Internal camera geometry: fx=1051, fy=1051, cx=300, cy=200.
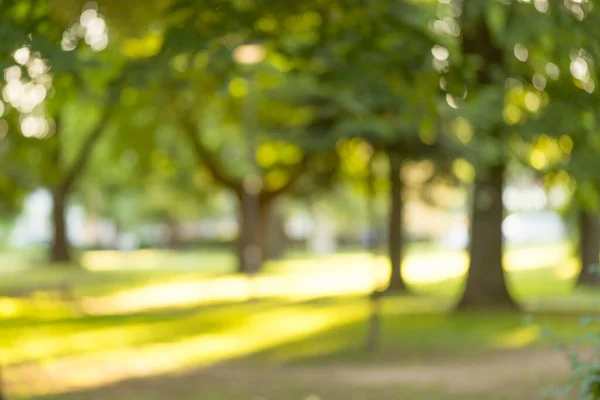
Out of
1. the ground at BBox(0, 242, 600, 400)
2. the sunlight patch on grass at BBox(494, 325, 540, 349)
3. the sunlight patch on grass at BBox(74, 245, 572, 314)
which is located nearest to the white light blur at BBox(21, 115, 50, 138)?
the ground at BBox(0, 242, 600, 400)

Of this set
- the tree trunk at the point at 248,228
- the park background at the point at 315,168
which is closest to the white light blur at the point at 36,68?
the park background at the point at 315,168

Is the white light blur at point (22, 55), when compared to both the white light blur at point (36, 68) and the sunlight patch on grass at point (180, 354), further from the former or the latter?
the sunlight patch on grass at point (180, 354)

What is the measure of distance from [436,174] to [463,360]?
12321mm

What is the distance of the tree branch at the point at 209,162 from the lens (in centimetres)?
3794

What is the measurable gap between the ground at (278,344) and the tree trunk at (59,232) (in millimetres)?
11905

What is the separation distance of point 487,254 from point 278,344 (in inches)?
248

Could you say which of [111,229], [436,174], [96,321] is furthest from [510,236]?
[96,321]

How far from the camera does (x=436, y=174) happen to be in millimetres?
27844

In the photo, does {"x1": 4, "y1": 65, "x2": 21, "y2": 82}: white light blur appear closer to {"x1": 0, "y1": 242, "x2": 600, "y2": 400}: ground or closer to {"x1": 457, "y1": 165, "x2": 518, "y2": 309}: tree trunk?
{"x1": 0, "y1": 242, "x2": 600, "y2": 400}: ground

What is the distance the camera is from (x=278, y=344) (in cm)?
1897

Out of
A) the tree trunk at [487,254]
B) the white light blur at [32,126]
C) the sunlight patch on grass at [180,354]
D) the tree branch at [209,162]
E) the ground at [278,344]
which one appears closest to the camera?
the ground at [278,344]

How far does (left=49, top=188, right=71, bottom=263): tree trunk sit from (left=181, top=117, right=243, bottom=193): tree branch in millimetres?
10259

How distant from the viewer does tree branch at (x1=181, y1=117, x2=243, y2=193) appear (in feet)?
124

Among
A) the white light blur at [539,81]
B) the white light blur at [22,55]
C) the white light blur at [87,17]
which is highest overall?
the white light blur at [87,17]
